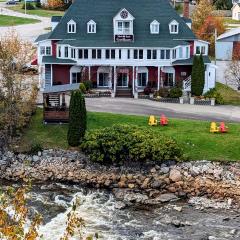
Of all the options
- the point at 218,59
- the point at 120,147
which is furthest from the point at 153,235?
the point at 218,59

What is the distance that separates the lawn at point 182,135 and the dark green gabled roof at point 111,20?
12.8m

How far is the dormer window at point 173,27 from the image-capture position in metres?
58.1

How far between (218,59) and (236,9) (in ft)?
128

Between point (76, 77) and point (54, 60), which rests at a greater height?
point (54, 60)

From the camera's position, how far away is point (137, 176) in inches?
1484

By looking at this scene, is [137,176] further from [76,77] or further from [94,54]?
[76,77]

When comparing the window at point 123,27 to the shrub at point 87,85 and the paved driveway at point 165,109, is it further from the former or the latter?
the paved driveway at point 165,109

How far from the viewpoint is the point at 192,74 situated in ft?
178

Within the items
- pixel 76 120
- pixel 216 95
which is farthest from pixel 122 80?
pixel 76 120

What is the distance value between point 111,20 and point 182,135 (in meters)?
19.6

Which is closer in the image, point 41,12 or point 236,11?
point 236,11

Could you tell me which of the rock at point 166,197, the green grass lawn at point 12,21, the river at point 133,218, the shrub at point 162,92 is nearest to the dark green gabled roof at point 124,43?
the shrub at point 162,92

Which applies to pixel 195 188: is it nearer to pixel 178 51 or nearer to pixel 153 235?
pixel 153 235

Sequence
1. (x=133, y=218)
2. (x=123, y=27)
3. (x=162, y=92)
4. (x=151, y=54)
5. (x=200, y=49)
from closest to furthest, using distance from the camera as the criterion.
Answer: (x=133, y=218), (x=162, y=92), (x=151, y=54), (x=123, y=27), (x=200, y=49)
